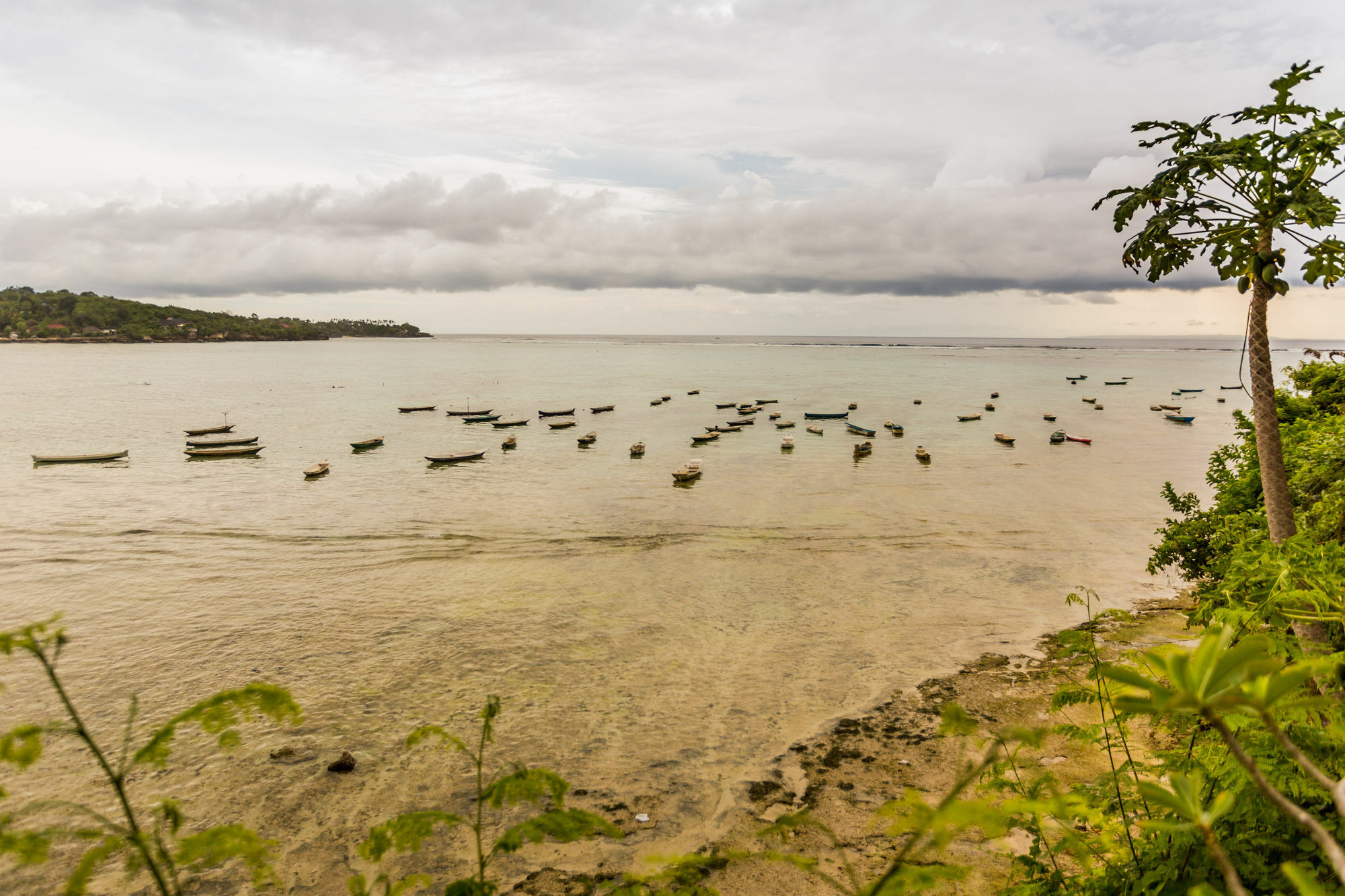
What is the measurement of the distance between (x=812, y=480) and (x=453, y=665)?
73.0ft

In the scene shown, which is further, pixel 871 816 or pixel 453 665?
pixel 453 665

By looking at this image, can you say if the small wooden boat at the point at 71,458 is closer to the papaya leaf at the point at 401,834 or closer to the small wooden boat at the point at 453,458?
the small wooden boat at the point at 453,458

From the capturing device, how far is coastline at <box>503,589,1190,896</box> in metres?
8.01

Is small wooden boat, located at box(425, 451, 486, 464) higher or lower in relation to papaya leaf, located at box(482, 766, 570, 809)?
lower

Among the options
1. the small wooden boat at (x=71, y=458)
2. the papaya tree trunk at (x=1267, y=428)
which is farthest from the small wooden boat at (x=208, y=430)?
the papaya tree trunk at (x=1267, y=428)

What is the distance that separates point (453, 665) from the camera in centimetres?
1365

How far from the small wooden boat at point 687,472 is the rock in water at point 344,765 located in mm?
22225

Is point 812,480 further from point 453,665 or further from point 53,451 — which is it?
point 53,451

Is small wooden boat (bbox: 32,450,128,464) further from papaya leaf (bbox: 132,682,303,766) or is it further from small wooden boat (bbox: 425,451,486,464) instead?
papaya leaf (bbox: 132,682,303,766)

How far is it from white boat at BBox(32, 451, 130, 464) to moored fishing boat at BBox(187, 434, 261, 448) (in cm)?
424

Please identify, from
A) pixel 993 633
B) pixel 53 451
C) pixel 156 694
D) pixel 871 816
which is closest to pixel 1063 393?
pixel 993 633

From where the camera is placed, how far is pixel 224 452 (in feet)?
124

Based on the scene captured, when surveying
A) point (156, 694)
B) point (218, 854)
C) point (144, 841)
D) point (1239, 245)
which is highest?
point (1239, 245)

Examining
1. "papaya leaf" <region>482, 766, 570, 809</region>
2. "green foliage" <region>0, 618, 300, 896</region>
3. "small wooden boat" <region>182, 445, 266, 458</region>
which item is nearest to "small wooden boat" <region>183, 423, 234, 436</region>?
"small wooden boat" <region>182, 445, 266, 458</region>
